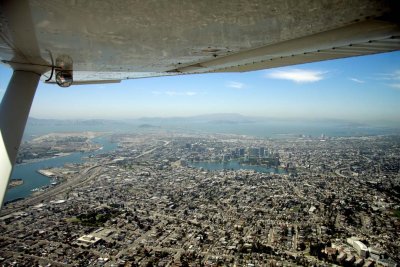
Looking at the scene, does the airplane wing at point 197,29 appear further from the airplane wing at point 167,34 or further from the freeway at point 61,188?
the freeway at point 61,188

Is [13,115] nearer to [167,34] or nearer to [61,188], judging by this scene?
[167,34]

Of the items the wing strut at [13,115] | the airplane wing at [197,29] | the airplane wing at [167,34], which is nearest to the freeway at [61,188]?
the wing strut at [13,115]

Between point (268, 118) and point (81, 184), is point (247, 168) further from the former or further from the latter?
point (268, 118)

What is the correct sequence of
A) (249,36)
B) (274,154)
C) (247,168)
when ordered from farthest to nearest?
1. (274,154)
2. (247,168)
3. (249,36)

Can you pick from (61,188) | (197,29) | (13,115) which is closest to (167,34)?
(197,29)

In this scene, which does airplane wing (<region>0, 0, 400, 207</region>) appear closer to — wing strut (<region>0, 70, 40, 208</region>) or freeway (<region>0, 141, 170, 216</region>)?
wing strut (<region>0, 70, 40, 208</region>)

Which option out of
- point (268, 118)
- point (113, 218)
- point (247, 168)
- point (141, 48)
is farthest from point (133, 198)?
point (268, 118)

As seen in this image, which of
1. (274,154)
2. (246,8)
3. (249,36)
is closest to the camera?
(246,8)

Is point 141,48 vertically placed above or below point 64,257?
above
